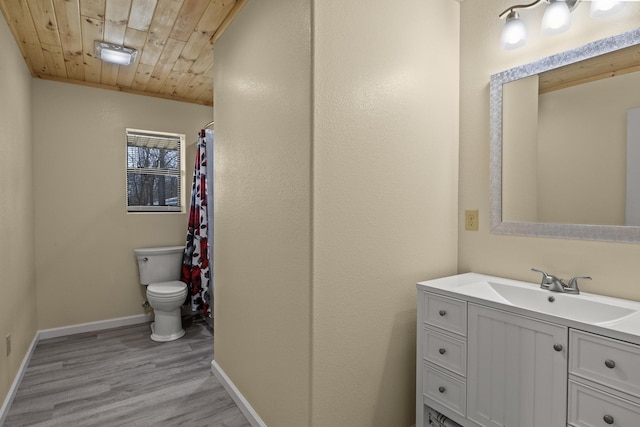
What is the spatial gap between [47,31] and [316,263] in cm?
258

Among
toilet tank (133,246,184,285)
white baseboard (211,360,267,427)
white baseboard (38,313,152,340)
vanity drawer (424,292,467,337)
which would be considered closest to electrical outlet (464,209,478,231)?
vanity drawer (424,292,467,337)

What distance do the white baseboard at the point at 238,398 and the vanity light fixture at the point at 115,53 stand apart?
8.22ft

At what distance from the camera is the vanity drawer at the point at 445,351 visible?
1533 mm

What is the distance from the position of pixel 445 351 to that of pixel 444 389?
177 millimetres

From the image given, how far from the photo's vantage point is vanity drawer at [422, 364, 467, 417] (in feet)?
5.02

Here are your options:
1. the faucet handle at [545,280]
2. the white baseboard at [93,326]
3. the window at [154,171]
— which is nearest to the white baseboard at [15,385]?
the white baseboard at [93,326]

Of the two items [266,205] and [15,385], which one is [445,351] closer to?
[266,205]

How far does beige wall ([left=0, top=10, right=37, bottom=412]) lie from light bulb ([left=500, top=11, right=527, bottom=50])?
2909 millimetres

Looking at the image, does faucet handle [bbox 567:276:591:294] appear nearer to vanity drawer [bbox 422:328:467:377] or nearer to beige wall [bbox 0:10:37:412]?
vanity drawer [bbox 422:328:467:377]

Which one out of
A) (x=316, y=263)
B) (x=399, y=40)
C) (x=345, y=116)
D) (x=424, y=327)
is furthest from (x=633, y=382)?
(x=399, y=40)

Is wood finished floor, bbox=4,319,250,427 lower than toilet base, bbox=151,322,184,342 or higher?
lower

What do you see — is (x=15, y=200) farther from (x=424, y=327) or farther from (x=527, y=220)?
(x=527, y=220)

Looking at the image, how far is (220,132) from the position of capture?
2480 millimetres

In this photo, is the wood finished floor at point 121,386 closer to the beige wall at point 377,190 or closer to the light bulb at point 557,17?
the beige wall at point 377,190
